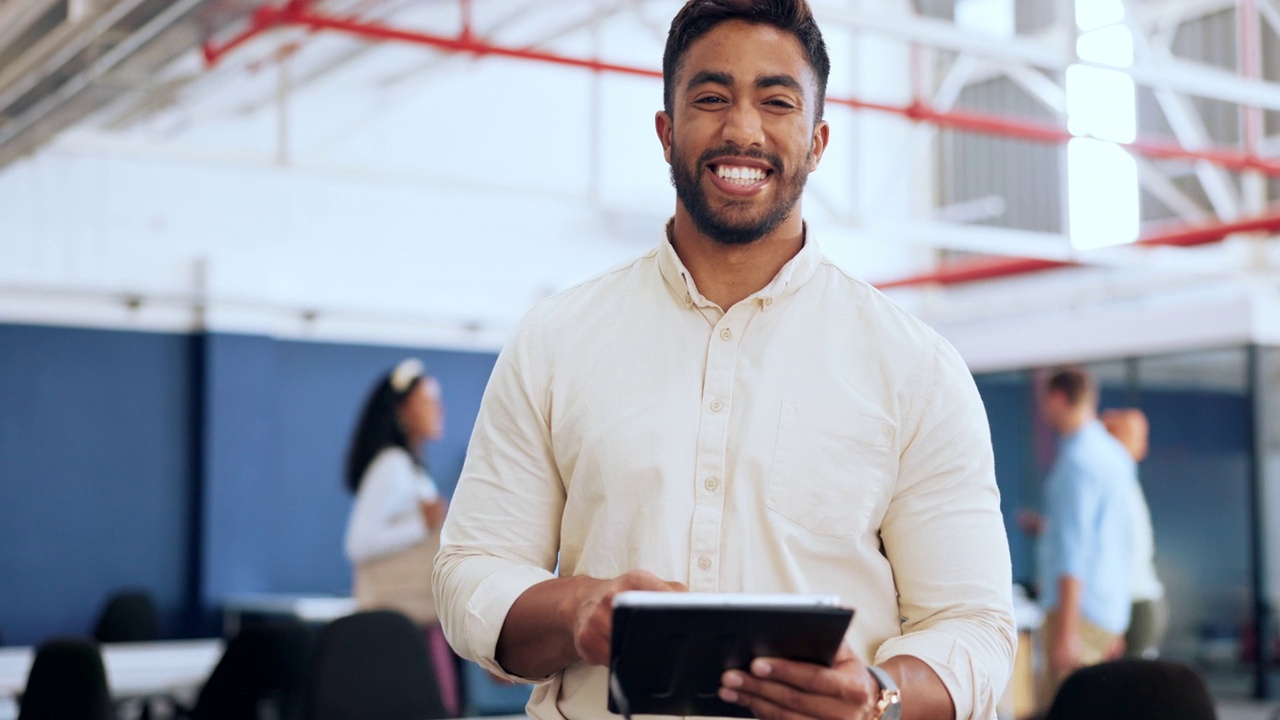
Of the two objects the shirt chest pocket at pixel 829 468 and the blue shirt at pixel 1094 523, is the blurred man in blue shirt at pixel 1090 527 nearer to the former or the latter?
the blue shirt at pixel 1094 523

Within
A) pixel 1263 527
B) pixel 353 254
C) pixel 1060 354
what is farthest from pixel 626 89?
pixel 1263 527

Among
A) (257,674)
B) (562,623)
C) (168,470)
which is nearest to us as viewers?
(562,623)

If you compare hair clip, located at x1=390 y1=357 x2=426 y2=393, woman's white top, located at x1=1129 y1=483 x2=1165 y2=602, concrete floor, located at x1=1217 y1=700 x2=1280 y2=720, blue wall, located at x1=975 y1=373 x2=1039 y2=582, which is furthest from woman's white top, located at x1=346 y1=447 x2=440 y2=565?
blue wall, located at x1=975 y1=373 x2=1039 y2=582

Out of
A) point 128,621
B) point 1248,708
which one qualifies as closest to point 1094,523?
point 1248,708

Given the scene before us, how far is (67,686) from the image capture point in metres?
3.86

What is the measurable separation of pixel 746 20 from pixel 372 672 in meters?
2.38

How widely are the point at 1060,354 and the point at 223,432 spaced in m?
5.70

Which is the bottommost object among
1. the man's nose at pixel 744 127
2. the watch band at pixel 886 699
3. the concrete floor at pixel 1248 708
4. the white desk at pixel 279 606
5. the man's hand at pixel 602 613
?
the concrete floor at pixel 1248 708

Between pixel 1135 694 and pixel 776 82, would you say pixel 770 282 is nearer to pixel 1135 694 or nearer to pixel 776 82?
pixel 776 82

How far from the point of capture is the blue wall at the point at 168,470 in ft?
33.1

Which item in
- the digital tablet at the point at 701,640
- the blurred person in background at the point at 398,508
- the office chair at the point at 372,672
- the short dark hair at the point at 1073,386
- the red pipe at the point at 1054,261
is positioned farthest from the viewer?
the red pipe at the point at 1054,261

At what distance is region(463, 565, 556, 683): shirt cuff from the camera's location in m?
1.56

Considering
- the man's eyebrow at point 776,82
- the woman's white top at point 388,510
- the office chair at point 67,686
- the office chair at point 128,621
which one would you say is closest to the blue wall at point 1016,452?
the office chair at point 128,621

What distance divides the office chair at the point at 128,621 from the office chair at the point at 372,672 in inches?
174
